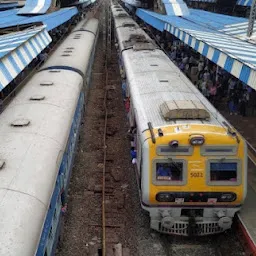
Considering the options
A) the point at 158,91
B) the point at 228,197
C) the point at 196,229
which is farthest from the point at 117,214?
the point at 158,91

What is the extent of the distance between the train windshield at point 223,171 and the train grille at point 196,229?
1.09 m

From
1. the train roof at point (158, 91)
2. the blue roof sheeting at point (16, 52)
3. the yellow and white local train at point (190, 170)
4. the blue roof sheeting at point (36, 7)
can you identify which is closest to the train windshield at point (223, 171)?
the yellow and white local train at point (190, 170)

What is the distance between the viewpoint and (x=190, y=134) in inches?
314

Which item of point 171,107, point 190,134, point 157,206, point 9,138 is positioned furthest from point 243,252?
point 9,138

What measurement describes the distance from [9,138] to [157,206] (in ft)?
11.0

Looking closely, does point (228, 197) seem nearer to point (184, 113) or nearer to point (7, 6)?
point (184, 113)

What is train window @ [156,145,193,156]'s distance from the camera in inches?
316

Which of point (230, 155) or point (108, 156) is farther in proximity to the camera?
point (108, 156)

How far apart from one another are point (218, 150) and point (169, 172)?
110 cm

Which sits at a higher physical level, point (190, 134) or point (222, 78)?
point (190, 134)

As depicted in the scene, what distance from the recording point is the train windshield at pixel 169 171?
8.16 metres

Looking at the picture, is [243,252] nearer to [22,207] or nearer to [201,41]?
[22,207]

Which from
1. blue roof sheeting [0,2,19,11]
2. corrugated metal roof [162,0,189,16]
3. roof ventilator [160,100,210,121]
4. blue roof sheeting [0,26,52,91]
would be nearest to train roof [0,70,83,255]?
blue roof sheeting [0,26,52,91]

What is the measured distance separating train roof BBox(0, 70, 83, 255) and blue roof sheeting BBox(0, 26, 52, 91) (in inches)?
26.9
